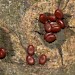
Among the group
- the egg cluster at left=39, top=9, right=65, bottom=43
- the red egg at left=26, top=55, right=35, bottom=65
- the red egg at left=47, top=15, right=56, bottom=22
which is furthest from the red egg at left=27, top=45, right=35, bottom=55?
the red egg at left=47, top=15, right=56, bottom=22

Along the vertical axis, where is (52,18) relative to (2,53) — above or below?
above

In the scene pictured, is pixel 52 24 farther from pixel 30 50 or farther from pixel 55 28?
pixel 30 50

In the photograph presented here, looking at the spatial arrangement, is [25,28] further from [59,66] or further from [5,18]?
[59,66]

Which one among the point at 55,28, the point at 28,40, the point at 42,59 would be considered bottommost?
the point at 42,59

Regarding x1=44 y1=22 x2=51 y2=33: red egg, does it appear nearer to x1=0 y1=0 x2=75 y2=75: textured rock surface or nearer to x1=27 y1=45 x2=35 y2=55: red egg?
x1=0 y1=0 x2=75 y2=75: textured rock surface

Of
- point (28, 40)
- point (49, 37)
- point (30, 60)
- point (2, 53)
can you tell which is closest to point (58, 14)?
point (49, 37)

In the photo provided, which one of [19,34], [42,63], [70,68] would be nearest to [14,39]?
[19,34]
